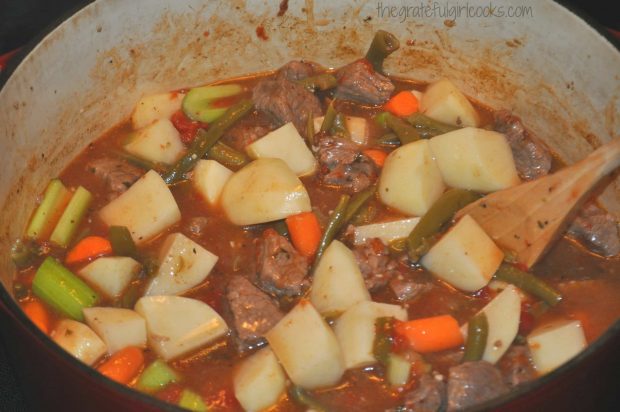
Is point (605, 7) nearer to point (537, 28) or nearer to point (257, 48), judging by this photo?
point (537, 28)

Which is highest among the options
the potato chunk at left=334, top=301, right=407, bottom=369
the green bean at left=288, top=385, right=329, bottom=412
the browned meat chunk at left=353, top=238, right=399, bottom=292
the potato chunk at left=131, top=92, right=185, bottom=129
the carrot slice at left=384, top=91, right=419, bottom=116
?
the potato chunk at left=131, top=92, right=185, bottom=129

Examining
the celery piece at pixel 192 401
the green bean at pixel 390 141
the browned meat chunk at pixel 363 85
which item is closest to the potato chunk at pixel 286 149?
the green bean at pixel 390 141

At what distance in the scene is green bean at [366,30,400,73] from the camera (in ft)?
14.2

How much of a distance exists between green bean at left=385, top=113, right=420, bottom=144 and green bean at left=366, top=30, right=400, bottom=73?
45 centimetres

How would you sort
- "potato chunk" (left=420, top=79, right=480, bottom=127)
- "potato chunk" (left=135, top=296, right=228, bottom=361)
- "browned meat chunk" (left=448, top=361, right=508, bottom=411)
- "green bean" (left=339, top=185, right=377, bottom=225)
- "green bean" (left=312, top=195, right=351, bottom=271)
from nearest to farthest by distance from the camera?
"browned meat chunk" (left=448, top=361, right=508, bottom=411) → "potato chunk" (left=135, top=296, right=228, bottom=361) → "green bean" (left=312, top=195, right=351, bottom=271) → "green bean" (left=339, top=185, right=377, bottom=225) → "potato chunk" (left=420, top=79, right=480, bottom=127)

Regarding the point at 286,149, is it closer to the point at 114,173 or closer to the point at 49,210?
the point at 114,173

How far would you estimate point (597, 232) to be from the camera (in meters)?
3.68

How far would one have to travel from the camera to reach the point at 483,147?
3770mm

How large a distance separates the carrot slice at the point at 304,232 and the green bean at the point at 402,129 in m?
0.73

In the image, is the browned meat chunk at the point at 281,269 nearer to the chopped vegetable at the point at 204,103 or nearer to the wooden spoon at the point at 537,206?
the wooden spoon at the point at 537,206

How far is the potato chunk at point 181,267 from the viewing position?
134 inches

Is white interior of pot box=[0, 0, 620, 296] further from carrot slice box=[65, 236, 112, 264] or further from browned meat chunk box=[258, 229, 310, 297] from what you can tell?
browned meat chunk box=[258, 229, 310, 297]

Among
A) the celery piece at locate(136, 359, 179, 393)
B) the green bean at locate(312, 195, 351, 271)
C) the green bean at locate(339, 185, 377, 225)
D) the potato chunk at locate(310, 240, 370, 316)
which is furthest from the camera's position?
the green bean at locate(339, 185, 377, 225)

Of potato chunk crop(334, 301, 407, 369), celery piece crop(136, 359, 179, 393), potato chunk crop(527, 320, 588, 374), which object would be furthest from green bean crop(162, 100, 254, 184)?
potato chunk crop(527, 320, 588, 374)
